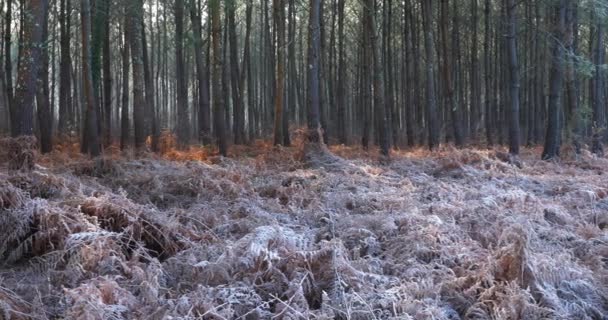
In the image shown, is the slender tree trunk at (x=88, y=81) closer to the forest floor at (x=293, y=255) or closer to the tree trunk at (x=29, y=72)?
the tree trunk at (x=29, y=72)

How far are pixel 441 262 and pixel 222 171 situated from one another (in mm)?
5280

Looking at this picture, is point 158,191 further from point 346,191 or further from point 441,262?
point 441,262

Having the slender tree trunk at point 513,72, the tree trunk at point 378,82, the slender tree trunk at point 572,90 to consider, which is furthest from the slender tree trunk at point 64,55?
the slender tree trunk at point 572,90

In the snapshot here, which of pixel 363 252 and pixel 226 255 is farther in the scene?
pixel 363 252

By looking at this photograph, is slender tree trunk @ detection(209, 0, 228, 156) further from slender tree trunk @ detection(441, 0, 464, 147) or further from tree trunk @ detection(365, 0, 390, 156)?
slender tree trunk @ detection(441, 0, 464, 147)

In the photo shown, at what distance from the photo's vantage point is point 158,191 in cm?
802

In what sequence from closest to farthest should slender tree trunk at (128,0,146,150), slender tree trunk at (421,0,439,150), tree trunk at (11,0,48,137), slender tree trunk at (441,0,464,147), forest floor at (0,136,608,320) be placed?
forest floor at (0,136,608,320) < tree trunk at (11,0,48,137) < slender tree trunk at (128,0,146,150) < slender tree trunk at (421,0,439,150) < slender tree trunk at (441,0,464,147)

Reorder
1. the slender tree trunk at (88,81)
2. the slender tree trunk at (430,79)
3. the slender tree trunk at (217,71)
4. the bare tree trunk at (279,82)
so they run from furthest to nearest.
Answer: the slender tree trunk at (430,79)
the bare tree trunk at (279,82)
the slender tree trunk at (217,71)
the slender tree trunk at (88,81)

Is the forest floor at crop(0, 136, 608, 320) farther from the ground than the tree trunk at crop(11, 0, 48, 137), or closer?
closer

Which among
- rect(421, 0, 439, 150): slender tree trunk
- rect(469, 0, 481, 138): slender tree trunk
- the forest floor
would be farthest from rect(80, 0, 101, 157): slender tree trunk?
rect(469, 0, 481, 138): slender tree trunk

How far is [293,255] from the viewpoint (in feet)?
15.7

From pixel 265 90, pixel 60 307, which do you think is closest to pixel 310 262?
pixel 60 307

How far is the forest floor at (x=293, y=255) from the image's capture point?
410cm

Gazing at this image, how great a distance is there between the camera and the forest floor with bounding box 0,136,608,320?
161 inches
